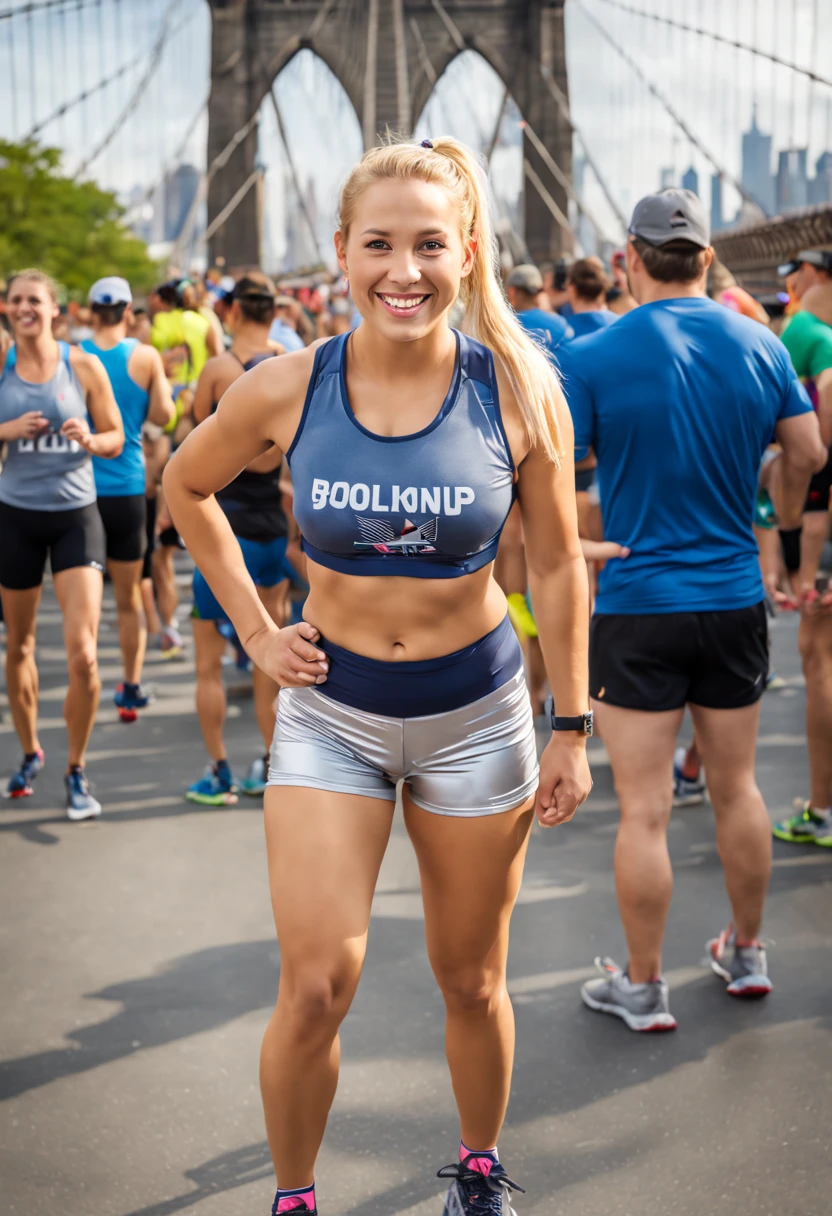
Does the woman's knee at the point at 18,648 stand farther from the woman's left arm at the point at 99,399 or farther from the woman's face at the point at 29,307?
the woman's face at the point at 29,307

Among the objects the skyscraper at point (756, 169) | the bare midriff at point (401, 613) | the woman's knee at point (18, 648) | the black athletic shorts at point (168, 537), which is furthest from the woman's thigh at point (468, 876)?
the skyscraper at point (756, 169)

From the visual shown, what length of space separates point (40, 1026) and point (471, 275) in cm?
210

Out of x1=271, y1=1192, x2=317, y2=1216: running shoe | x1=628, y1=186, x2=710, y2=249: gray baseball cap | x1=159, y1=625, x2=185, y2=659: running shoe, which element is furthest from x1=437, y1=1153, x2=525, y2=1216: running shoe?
x1=159, y1=625, x2=185, y2=659: running shoe

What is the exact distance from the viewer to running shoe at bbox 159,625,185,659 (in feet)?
25.0

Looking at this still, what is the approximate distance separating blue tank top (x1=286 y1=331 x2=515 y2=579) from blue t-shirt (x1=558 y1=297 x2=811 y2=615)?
96cm

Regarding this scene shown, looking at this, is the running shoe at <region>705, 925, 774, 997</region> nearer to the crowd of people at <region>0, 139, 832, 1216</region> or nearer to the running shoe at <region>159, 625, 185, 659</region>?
the crowd of people at <region>0, 139, 832, 1216</region>

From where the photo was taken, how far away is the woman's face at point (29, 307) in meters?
4.81

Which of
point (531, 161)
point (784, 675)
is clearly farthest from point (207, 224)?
point (784, 675)

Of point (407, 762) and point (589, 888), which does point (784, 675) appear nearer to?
point (589, 888)

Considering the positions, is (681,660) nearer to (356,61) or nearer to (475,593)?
(475,593)

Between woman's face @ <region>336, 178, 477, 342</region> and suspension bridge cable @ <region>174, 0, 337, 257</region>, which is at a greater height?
suspension bridge cable @ <region>174, 0, 337, 257</region>

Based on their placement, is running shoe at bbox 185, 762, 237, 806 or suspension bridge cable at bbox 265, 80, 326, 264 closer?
running shoe at bbox 185, 762, 237, 806

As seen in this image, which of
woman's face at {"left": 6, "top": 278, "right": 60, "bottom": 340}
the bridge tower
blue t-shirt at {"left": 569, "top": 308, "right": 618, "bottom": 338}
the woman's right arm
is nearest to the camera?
the woman's right arm

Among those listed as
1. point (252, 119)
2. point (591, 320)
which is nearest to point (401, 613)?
point (591, 320)
